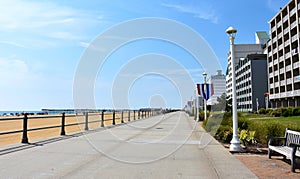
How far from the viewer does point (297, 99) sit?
192 ft

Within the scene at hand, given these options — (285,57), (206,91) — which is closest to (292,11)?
(285,57)

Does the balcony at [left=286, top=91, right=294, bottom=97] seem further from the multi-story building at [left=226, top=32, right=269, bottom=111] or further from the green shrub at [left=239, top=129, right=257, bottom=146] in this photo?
the green shrub at [left=239, top=129, right=257, bottom=146]

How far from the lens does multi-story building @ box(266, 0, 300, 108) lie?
58703 mm

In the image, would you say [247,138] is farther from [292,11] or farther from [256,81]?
[256,81]

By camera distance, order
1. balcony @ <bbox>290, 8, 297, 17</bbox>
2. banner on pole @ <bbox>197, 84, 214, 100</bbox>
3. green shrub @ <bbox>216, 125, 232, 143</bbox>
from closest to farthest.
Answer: green shrub @ <bbox>216, 125, 232, 143</bbox> < banner on pole @ <bbox>197, 84, 214, 100</bbox> < balcony @ <bbox>290, 8, 297, 17</bbox>

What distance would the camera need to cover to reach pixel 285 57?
2516 inches

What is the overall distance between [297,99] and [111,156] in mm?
58204

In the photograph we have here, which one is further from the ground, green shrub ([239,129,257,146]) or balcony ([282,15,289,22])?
balcony ([282,15,289,22])

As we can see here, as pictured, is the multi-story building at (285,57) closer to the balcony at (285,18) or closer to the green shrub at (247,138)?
the balcony at (285,18)

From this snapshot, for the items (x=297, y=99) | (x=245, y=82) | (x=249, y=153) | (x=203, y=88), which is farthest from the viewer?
(x=245, y=82)

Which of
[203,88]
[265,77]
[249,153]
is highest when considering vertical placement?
[265,77]

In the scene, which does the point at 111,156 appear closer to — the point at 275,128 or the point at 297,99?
the point at 275,128

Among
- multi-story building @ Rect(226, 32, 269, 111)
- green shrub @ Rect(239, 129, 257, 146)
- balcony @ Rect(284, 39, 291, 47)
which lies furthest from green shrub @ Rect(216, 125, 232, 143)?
multi-story building @ Rect(226, 32, 269, 111)

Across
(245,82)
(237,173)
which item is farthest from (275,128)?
(245,82)
